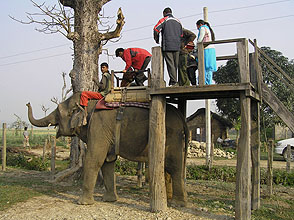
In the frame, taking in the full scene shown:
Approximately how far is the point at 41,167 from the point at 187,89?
10.1m

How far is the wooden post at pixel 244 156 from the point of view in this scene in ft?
20.3

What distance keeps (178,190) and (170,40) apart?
11.2 feet

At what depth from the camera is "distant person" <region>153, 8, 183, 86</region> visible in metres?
7.02

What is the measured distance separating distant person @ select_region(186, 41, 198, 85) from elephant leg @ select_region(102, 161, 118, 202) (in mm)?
2940

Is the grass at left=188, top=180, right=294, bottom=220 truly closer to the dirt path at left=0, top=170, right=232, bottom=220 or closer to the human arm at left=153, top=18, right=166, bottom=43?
the dirt path at left=0, top=170, right=232, bottom=220

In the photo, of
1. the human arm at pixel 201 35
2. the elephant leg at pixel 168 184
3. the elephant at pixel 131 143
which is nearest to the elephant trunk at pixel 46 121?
the elephant at pixel 131 143

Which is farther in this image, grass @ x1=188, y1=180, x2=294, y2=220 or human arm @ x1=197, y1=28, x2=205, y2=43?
human arm @ x1=197, y1=28, x2=205, y2=43

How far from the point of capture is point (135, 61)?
8.28 metres

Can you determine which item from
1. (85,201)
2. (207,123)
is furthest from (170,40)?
(207,123)

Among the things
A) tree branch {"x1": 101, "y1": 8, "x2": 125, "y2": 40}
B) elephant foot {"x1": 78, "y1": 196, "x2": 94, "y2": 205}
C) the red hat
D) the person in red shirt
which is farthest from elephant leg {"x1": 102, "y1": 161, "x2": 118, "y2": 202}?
tree branch {"x1": 101, "y1": 8, "x2": 125, "y2": 40}

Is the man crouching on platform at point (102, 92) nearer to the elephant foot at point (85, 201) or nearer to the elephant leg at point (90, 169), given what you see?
the elephant leg at point (90, 169)

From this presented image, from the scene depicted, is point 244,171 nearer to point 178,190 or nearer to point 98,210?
point 178,190

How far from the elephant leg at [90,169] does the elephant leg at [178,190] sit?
178 cm

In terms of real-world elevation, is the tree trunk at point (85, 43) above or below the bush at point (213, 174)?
above
